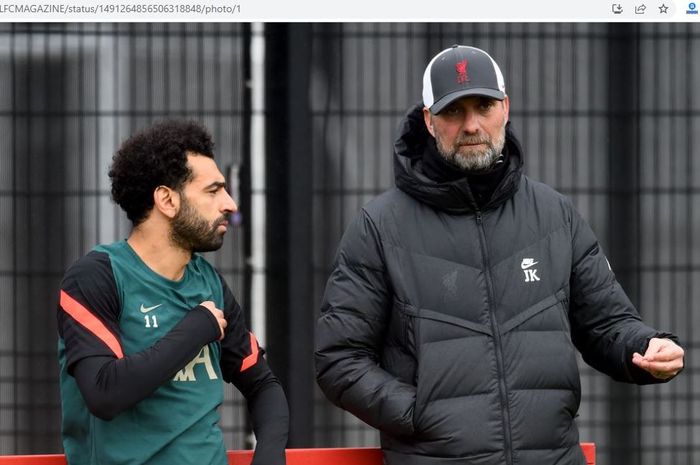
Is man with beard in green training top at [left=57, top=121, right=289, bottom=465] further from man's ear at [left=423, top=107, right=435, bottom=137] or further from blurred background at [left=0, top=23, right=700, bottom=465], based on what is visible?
blurred background at [left=0, top=23, right=700, bottom=465]

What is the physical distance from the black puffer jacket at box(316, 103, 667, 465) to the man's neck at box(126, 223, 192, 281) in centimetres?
38

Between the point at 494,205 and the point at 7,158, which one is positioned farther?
the point at 7,158

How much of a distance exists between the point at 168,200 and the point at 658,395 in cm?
385

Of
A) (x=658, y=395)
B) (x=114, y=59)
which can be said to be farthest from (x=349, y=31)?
(x=658, y=395)

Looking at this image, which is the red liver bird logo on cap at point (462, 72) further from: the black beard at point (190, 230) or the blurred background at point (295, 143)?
the blurred background at point (295, 143)

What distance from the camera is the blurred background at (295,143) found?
589 cm

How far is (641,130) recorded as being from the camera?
609 cm

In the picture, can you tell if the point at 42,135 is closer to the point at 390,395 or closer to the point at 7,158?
the point at 7,158

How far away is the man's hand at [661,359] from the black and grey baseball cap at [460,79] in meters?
0.71

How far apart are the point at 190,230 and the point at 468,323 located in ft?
2.30

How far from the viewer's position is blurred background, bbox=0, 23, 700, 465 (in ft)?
19.3
